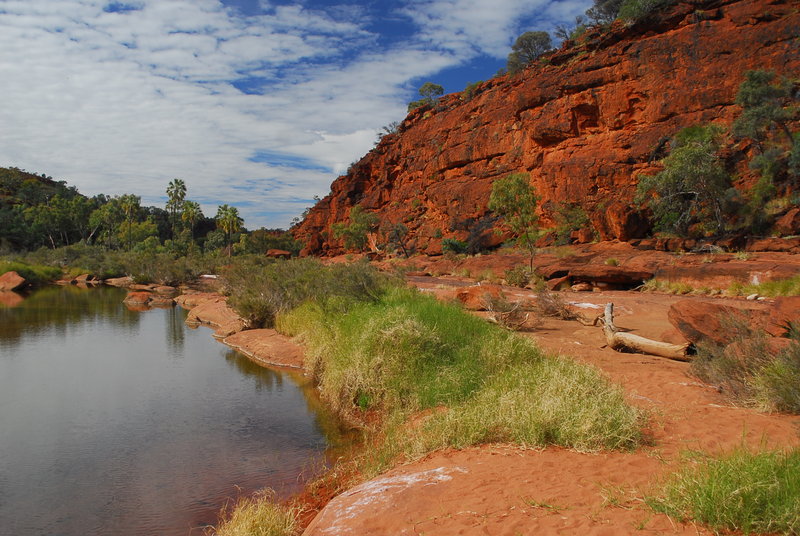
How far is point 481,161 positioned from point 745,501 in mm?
44473

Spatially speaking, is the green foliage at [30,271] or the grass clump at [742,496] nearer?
the grass clump at [742,496]

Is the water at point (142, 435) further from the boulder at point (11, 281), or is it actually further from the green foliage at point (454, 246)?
the green foliage at point (454, 246)

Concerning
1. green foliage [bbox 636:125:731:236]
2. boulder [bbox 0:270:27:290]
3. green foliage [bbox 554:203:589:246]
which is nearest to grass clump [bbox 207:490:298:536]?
green foliage [bbox 636:125:731:236]

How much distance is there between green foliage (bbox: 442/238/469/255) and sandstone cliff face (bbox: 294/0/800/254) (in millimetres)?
1765

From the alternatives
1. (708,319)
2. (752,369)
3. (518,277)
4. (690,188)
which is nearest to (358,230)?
(518,277)

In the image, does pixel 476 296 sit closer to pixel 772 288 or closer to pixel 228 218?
pixel 772 288

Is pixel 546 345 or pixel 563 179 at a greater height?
pixel 563 179

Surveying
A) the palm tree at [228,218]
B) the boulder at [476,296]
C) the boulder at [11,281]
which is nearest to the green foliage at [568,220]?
the boulder at [476,296]

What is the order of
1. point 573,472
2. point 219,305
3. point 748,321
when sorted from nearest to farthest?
point 573,472
point 748,321
point 219,305

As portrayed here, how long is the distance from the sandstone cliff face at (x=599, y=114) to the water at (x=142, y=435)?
78.0 feet

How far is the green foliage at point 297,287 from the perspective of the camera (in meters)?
13.3

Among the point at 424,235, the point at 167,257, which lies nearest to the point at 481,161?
the point at 424,235

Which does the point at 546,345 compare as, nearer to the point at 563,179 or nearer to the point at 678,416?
the point at 678,416

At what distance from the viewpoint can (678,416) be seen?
5898mm
